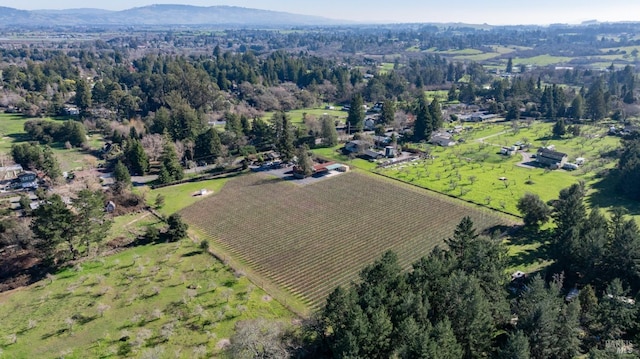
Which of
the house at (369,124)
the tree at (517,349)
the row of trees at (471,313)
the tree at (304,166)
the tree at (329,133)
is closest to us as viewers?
the tree at (517,349)

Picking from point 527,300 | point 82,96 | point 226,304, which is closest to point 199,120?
point 82,96

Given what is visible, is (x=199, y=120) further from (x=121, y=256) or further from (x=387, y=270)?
(x=387, y=270)

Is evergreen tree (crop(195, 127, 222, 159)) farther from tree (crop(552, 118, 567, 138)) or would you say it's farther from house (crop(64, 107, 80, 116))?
tree (crop(552, 118, 567, 138))

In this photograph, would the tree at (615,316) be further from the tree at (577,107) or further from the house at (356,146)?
the tree at (577,107)

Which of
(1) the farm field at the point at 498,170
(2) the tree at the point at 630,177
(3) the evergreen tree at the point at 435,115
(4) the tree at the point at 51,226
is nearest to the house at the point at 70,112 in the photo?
(4) the tree at the point at 51,226

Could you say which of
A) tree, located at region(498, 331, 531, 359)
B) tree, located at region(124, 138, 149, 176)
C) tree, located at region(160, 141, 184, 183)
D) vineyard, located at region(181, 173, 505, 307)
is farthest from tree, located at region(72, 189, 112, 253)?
tree, located at region(498, 331, 531, 359)

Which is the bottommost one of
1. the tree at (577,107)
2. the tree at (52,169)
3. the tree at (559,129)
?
the tree at (52,169)
